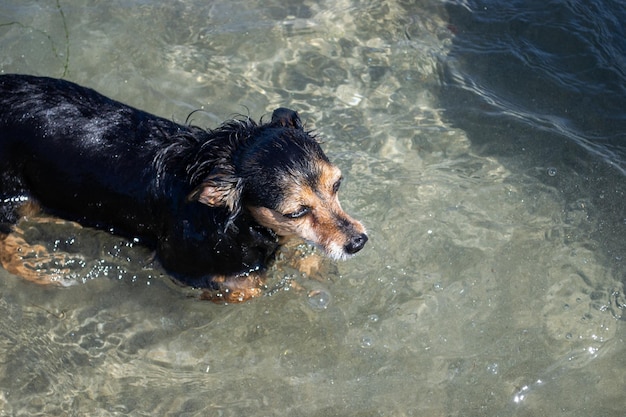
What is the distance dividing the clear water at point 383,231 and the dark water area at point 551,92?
22 millimetres

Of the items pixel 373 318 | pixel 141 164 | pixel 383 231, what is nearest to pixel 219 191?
pixel 141 164

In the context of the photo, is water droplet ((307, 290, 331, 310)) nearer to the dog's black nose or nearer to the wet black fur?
the wet black fur

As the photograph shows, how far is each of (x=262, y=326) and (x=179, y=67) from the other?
3233 mm

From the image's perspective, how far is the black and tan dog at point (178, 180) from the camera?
488cm

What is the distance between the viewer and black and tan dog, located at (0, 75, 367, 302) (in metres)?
4.88

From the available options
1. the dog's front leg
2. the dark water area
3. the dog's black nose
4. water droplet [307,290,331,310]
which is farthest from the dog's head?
the dark water area

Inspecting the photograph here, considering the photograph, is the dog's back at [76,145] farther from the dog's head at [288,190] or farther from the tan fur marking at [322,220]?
the tan fur marking at [322,220]

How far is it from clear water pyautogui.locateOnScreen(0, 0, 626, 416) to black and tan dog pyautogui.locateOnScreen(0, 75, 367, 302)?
615 mm

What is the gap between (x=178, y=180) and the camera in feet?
17.1

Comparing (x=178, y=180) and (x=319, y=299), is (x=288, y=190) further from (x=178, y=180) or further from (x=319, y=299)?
(x=319, y=299)

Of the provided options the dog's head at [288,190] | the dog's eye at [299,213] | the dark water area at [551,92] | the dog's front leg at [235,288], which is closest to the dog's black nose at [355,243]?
the dog's head at [288,190]

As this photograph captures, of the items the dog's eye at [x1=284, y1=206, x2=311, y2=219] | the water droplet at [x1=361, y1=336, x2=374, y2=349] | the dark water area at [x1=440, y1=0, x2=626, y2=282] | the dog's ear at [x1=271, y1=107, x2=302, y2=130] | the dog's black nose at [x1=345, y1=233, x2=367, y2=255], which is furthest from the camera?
the dark water area at [x1=440, y1=0, x2=626, y2=282]

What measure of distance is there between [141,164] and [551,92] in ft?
14.6

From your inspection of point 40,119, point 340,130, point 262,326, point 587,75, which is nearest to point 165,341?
A: point 262,326
